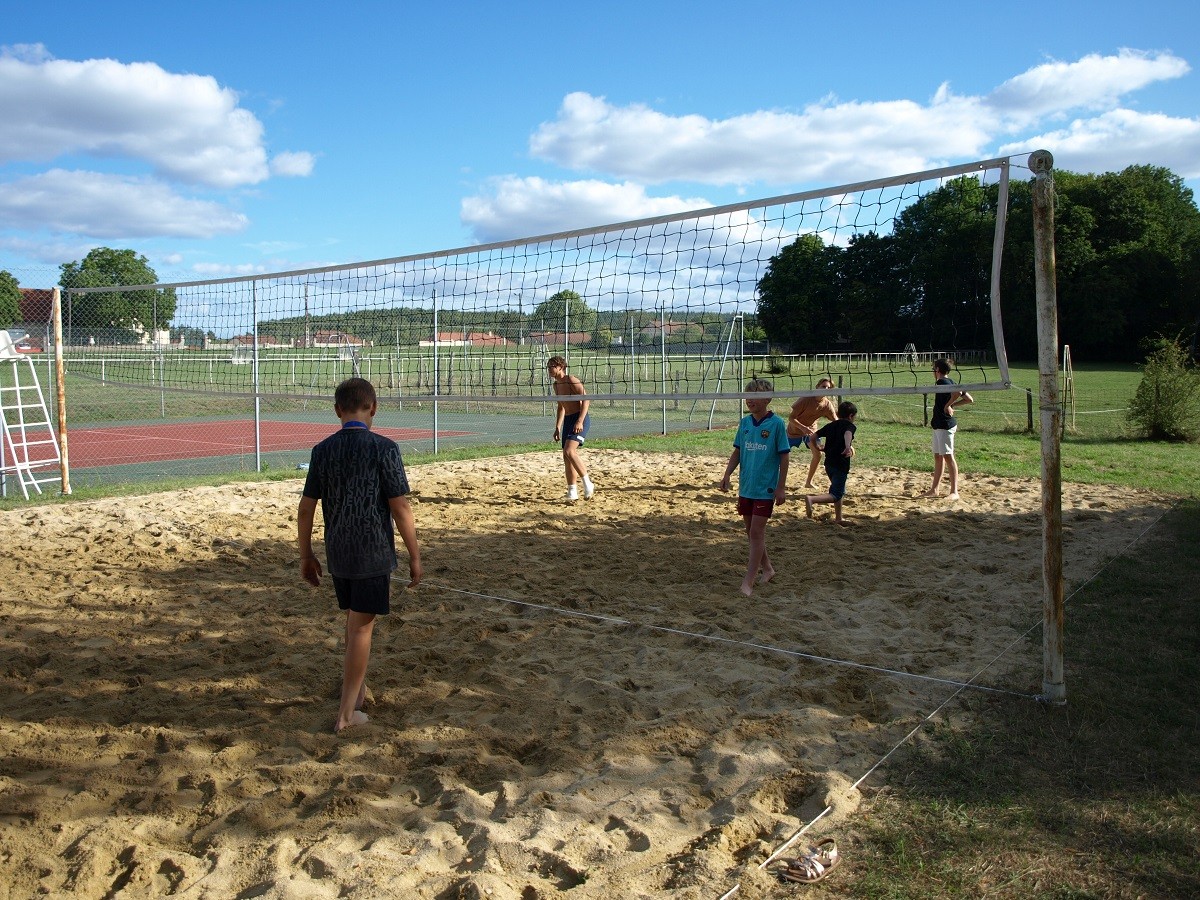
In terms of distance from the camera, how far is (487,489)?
10500 mm

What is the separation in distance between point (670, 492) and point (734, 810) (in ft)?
23.6

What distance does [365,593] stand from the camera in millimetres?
3859

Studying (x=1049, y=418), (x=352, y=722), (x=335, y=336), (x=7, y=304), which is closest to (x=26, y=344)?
(x=335, y=336)

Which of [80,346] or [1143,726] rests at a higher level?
[80,346]

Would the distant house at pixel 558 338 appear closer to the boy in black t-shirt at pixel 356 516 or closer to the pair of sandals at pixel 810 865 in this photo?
the boy in black t-shirt at pixel 356 516

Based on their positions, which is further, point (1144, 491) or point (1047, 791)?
point (1144, 491)

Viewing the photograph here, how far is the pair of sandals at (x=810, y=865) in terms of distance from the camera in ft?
8.96

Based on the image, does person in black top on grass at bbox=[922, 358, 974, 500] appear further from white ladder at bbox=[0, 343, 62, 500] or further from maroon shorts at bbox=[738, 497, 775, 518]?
white ladder at bbox=[0, 343, 62, 500]

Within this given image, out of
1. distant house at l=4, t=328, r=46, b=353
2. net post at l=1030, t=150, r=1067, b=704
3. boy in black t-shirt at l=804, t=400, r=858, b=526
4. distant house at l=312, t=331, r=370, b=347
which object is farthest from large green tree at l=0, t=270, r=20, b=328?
net post at l=1030, t=150, r=1067, b=704

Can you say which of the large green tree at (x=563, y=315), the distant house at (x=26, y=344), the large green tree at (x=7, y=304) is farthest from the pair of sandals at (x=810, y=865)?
the large green tree at (x=7, y=304)

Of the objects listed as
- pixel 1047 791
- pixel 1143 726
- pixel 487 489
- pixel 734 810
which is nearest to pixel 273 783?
pixel 734 810

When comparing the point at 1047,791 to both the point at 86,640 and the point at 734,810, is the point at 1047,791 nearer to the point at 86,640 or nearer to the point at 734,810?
the point at 734,810

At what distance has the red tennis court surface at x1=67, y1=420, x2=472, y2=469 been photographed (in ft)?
52.8

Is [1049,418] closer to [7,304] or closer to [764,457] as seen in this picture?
[764,457]
